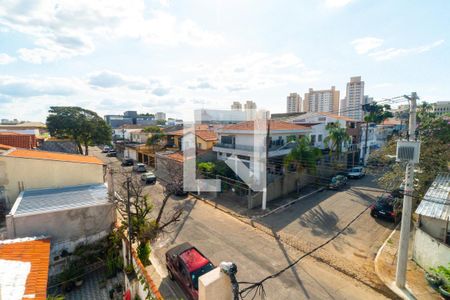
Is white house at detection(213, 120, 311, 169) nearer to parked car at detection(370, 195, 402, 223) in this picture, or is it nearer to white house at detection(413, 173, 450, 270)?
parked car at detection(370, 195, 402, 223)

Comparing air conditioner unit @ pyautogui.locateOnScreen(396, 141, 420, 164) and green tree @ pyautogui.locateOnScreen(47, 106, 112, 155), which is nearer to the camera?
air conditioner unit @ pyautogui.locateOnScreen(396, 141, 420, 164)

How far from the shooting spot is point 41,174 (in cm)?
1170

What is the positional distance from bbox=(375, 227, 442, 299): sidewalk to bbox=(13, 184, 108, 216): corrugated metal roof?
13.3 metres

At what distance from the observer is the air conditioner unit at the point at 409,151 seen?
7.98m

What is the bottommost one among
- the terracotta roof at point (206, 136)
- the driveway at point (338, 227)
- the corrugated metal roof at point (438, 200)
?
the driveway at point (338, 227)

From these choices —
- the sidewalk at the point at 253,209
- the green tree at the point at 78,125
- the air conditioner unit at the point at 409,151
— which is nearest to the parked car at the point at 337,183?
the sidewalk at the point at 253,209

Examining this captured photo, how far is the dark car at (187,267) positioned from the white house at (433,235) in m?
9.45

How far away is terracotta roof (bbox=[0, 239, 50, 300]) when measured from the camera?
614 cm

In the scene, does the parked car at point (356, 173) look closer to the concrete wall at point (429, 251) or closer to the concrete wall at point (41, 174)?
the concrete wall at point (429, 251)

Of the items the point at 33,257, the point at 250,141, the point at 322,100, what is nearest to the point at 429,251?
the point at 250,141

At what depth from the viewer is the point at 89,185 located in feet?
41.6

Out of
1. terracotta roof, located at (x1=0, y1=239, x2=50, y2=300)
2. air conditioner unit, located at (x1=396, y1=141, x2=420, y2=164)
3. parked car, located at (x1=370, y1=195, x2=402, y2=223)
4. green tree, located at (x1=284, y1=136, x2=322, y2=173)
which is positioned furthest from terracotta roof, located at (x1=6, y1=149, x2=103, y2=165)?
parked car, located at (x1=370, y1=195, x2=402, y2=223)

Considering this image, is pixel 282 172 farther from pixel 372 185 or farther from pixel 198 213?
pixel 372 185

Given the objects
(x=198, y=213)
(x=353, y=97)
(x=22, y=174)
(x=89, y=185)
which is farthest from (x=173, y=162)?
(x=353, y=97)
